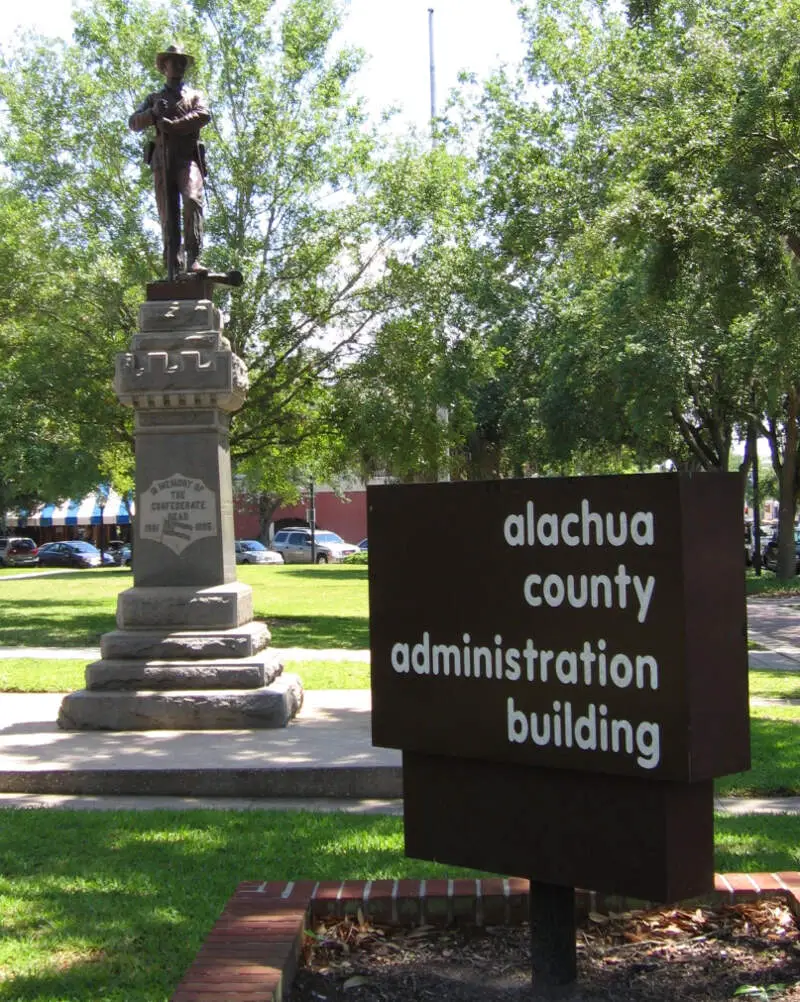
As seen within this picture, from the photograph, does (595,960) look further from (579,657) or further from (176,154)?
(176,154)

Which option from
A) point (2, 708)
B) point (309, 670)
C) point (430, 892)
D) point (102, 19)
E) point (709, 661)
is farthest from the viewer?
point (102, 19)

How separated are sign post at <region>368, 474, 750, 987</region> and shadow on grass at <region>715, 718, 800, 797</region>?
13.6 ft

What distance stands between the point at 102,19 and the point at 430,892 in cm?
1801

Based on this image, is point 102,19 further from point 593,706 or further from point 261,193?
point 593,706

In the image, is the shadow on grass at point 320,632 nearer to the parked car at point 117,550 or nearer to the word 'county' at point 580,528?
the word 'county' at point 580,528

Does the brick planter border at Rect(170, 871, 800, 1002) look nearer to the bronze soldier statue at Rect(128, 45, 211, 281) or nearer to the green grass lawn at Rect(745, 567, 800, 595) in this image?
the bronze soldier statue at Rect(128, 45, 211, 281)

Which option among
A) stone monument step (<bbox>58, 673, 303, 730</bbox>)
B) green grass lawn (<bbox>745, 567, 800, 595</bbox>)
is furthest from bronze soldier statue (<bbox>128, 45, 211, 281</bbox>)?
green grass lawn (<bbox>745, 567, 800, 595</bbox>)

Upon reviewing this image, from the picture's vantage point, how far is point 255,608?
23.7m

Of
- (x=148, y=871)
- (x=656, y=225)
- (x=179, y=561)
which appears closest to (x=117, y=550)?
(x=656, y=225)

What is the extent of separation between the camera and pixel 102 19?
61.9ft

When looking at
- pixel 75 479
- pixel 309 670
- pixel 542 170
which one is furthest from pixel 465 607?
pixel 542 170

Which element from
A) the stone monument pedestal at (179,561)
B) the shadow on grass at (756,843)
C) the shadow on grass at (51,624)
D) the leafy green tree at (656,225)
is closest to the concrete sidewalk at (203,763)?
the stone monument pedestal at (179,561)

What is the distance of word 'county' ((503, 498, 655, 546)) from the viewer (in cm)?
321

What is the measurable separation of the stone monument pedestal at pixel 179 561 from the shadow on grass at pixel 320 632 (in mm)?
7059
